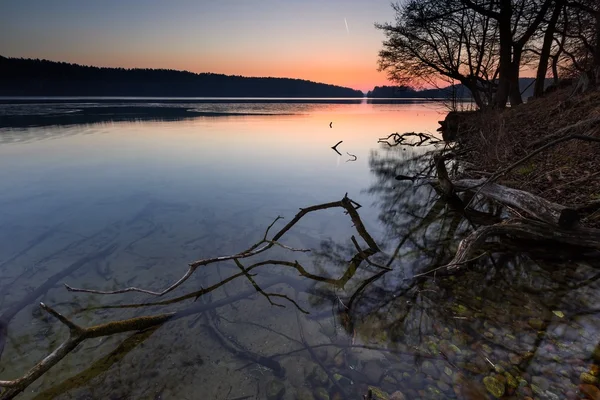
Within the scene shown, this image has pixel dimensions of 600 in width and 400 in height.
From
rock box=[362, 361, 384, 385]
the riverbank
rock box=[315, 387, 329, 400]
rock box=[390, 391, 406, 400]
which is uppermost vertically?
the riverbank

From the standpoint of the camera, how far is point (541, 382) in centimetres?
321

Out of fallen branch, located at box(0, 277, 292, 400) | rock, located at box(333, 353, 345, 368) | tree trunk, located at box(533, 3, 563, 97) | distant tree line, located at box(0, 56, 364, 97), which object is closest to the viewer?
fallen branch, located at box(0, 277, 292, 400)

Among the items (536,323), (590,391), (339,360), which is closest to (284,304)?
(339,360)

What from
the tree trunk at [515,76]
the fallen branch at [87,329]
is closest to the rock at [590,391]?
the fallen branch at [87,329]

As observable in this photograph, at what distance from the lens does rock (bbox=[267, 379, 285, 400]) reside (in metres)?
3.32

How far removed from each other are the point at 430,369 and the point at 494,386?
64 centimetres

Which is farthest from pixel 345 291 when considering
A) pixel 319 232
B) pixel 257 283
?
pixel 319 232

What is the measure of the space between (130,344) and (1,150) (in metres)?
22.4

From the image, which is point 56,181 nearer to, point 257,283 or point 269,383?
point 257,283

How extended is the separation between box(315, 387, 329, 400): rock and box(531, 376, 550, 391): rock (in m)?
2.28

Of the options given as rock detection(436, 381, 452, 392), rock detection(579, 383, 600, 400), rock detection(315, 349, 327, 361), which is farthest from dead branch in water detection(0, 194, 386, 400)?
rock detection(579, 383, 600, 400)

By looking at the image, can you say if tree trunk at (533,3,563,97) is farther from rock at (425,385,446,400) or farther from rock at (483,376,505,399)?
rock at (425,385,446,400)

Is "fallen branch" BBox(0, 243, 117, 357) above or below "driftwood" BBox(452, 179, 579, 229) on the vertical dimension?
below

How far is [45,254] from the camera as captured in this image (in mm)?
6621
